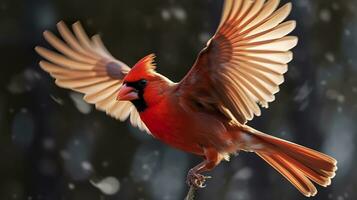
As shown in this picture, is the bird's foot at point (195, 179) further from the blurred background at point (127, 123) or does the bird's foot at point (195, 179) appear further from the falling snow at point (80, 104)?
the falling snow at point (80, 104)

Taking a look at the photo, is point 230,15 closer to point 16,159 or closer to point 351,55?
point 16,159

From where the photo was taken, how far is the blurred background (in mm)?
5336

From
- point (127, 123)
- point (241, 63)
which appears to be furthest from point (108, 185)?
point (241, 63)

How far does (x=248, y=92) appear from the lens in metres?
3.16

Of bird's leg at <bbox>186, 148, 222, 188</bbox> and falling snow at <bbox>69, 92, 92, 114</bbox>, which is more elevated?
bird's leg at <bbox>186, 148, 222, 188</bbox>

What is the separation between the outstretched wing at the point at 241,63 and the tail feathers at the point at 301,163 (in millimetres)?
225

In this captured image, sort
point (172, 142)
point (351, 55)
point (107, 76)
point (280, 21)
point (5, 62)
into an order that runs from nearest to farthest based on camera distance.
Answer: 1. point (280, 21)
2. point (172, 142)
3. point (107, 76)
4. point (5, 62)
5. point (351, 55)

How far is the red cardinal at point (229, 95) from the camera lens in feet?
10.0

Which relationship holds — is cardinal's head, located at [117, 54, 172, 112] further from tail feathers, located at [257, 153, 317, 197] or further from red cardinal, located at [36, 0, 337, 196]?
tail feathers, located at [257, 153, 317, 197]

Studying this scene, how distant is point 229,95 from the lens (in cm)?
322

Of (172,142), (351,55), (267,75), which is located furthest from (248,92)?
(351,55)

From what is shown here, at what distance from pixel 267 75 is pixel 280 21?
0.24 metres

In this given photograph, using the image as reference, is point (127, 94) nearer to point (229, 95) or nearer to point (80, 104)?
point (229, 95)

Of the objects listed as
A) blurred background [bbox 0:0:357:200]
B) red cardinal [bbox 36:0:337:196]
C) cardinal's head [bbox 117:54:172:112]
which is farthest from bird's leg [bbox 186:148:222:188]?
blurred background [bbox 0:0:357:200]
